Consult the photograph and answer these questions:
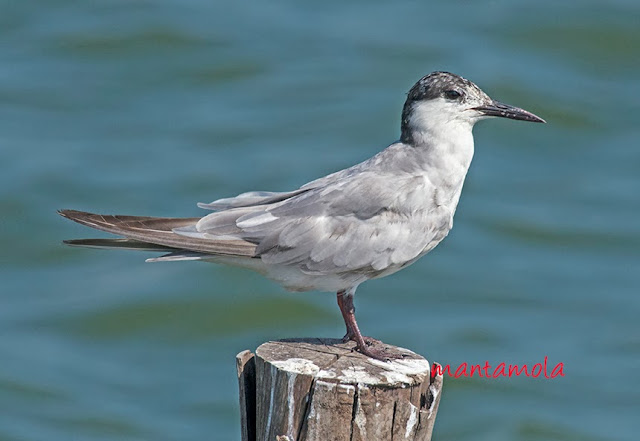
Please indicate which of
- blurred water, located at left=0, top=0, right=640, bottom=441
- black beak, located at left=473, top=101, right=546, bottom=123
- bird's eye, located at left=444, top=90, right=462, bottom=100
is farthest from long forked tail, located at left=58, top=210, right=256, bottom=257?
blurred water, located at left=0, top=0, right=640, bottom=441

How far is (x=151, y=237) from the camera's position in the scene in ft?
17.6

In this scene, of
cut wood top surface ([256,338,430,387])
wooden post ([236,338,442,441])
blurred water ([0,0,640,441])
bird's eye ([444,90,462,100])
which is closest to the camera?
wooden post ([236,338,442,441])

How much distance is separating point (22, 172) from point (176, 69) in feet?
8.45

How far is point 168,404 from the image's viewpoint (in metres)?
9.62

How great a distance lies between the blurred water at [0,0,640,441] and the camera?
9.85 metres

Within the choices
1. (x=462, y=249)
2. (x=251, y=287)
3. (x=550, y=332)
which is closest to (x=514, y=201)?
(x=462, y=249)

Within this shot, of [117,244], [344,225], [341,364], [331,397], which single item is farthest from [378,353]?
[117,244]

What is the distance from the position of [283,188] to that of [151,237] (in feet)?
18.2

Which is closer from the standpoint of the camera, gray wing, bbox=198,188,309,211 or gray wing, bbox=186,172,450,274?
gray wing, bbox=186,172,450,274

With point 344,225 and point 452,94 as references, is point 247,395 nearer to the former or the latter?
point 344,225

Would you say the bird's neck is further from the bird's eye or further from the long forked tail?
the long forked tail

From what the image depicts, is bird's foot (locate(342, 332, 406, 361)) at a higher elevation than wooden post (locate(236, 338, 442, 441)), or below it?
higher

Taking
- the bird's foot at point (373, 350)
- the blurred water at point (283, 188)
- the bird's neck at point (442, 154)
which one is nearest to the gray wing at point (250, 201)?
the bird's neck at point (442, 154)

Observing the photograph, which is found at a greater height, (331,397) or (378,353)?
(378,353)
